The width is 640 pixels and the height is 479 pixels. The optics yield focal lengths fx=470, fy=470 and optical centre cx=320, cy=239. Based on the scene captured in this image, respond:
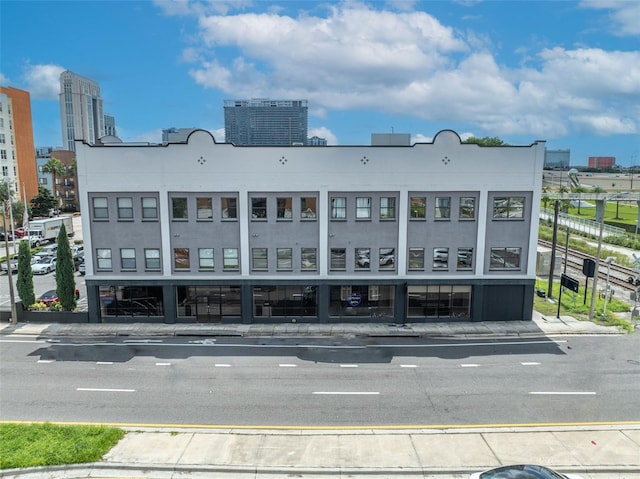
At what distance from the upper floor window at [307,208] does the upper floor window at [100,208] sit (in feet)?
41.5

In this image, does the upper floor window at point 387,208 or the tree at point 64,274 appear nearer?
the upper floor window at point 387,208

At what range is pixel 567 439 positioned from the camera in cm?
1524

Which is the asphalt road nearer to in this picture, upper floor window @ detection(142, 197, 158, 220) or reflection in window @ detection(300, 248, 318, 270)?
reflection in window @ detection(300, 248, 318, 270)

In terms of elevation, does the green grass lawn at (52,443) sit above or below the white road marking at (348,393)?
above

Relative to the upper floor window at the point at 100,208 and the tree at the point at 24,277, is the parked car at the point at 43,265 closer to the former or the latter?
the tree at the point at 24,277

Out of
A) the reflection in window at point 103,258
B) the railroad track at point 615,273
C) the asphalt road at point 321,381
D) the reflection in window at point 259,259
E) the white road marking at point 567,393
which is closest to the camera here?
the asphalt road at point 321,381

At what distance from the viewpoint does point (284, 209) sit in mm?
30250

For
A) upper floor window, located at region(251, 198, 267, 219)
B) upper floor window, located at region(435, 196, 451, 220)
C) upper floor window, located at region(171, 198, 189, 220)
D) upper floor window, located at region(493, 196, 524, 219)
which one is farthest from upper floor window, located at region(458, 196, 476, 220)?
upper floor window, located at region(171, 198, 189, 220)

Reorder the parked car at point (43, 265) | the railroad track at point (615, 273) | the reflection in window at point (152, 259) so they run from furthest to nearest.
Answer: the parked car at point (43, 265)
the railroad track at point (615, 273)
the reflection in window at point (152, 259)

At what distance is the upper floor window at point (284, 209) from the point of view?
98.9 feet

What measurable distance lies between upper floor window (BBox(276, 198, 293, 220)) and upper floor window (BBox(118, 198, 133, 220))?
9.54 m

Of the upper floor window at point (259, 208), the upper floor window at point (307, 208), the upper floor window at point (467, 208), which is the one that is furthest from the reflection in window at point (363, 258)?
the upper floor window at point (259, 208)

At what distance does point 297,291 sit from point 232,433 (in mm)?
15439

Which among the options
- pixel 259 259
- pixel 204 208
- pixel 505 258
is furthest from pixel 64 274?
pixel 505 258
